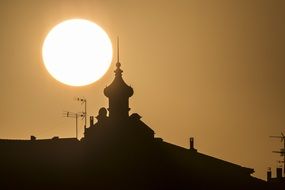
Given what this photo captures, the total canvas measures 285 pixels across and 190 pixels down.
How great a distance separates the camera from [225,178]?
98.1 m

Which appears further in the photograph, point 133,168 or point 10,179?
point 133,168

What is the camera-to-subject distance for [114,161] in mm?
A: 89750

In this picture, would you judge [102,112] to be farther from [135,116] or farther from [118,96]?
[118,96]

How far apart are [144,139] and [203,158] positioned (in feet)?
23.7

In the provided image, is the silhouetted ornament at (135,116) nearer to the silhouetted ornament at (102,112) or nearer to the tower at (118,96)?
the tower at (118,96)

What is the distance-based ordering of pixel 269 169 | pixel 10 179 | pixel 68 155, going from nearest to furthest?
1. pixel 10 179
2. pixel 68 155
3. pixel 269 169

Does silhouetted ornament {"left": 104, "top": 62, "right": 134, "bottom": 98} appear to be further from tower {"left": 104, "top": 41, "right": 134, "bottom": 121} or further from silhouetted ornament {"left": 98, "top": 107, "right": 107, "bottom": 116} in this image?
silhouetted ornament {"left": 98, "top": 107, "right": 107, "bottom": 116}

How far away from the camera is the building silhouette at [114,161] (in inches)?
3332

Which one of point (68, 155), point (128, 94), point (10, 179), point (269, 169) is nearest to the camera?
point (10, 179)

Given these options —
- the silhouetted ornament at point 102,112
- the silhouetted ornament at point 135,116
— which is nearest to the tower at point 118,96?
the silhouetted ornament at point 135,116

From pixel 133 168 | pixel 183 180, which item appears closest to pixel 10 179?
pixel 133 168

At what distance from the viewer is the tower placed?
92.9 metres

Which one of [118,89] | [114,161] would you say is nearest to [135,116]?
[118,89]

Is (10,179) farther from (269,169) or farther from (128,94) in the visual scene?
(269,169)
